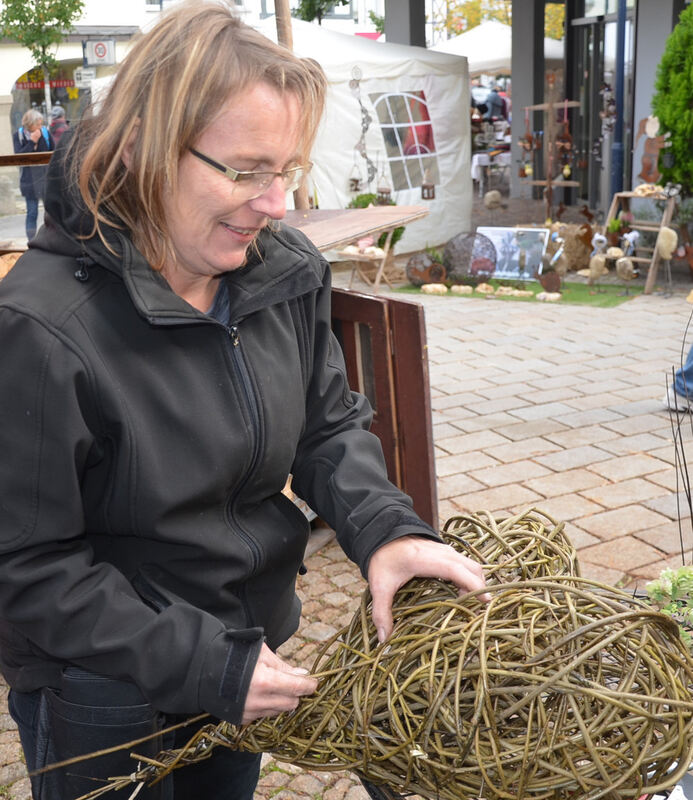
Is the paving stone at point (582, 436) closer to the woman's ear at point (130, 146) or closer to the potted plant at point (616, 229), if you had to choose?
the woman's ear at point (130, 146)

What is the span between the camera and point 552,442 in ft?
19.3

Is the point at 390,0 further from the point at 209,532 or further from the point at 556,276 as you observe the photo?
the point at 209,532

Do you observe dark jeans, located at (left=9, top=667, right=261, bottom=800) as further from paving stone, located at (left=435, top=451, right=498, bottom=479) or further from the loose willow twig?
paving stone, located at (left=435, top=451, right=498, bottom=479)

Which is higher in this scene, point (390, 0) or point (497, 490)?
point (390, 0)

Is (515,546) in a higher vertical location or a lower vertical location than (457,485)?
higher

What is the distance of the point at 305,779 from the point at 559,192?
14949 millimetres

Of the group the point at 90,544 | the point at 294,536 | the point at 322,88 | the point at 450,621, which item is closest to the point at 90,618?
the point at 90,544

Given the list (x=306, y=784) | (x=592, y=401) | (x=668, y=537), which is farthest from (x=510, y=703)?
(x=592, y=401)

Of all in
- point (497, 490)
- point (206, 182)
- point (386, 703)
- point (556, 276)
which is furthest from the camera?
point (556, 276)

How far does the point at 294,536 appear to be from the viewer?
167cm

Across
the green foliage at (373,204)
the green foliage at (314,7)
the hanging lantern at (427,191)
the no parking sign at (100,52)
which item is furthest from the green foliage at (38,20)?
the green foliage at (373,204)

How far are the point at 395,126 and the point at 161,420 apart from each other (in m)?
12.3

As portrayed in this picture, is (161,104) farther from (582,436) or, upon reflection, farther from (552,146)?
(552,146)

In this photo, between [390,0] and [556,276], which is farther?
[390,0]
